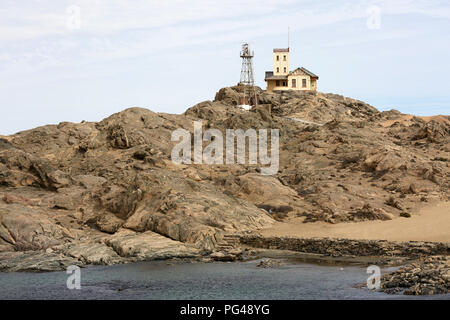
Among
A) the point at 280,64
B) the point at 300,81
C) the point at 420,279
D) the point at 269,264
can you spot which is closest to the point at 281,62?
the point at 280,64

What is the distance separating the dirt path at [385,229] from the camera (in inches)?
1417

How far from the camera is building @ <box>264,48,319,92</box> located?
331 feet

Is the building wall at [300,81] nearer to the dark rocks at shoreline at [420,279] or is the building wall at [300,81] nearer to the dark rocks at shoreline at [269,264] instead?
the dark rocks at shoreline at [269,264]

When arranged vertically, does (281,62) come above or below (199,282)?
above

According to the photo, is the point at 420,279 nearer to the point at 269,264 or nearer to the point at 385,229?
the point at 269,264

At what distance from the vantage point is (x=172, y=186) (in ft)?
137

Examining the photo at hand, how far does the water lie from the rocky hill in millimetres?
2537

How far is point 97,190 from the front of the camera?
151 ft

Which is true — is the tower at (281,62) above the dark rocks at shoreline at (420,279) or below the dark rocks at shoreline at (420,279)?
above

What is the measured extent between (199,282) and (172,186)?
45.4 ft

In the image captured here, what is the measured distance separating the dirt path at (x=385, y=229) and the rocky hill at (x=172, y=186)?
1.18 m

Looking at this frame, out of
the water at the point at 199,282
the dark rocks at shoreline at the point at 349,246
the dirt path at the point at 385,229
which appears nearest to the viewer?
the water at the point at 199,282

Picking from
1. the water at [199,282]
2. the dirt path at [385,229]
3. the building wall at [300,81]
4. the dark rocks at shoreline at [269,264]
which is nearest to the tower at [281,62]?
the building wall at [300,81]
